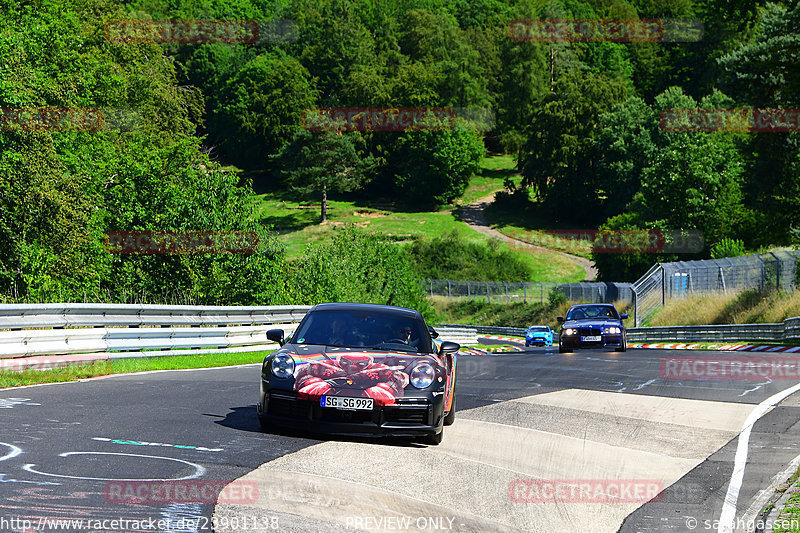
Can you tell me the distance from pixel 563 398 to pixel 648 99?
432ft

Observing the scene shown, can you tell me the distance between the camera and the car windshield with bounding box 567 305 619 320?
27.6m

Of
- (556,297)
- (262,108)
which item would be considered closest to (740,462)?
(556,297)

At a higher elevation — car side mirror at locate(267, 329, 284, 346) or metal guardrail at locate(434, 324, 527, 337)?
car side mirror at locate(267, 329, 284, 346)

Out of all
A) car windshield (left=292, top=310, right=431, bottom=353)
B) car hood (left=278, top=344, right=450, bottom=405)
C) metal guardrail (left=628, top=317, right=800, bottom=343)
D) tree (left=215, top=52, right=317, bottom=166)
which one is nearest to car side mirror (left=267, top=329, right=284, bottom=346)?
car windshield (left=292, top=310, right=431, bottom=353)

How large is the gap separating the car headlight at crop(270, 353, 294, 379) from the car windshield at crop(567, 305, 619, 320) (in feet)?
64.6

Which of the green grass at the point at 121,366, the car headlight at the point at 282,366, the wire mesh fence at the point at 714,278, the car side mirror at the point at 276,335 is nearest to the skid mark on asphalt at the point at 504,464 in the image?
the car headlight at the point at 282,366

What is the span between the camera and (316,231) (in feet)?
323

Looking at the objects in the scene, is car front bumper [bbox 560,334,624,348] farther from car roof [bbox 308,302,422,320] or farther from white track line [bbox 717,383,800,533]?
car roof [bbox 308,302,422,320]

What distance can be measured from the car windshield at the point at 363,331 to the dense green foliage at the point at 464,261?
244 ft

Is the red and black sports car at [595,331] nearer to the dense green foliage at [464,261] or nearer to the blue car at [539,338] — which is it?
the blue car at [539,338]

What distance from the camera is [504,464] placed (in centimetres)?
868

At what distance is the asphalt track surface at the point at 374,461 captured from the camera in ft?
20.0

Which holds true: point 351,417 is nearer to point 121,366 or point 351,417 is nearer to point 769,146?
point 121,366

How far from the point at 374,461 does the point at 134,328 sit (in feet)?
38.7
